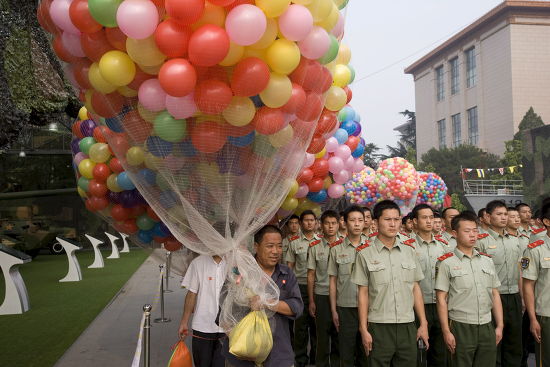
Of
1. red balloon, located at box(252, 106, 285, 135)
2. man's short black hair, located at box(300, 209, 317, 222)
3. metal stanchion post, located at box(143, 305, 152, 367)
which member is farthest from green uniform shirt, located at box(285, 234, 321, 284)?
red balloon, located at box(252, 106, 285, 135)

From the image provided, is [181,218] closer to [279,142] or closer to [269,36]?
[279,142]

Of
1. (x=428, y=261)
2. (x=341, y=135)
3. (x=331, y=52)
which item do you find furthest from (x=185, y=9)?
(x=428, y=261)

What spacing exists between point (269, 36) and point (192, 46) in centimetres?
47

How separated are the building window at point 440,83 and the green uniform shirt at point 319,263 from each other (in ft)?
152

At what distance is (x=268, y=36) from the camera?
3012 millimetres

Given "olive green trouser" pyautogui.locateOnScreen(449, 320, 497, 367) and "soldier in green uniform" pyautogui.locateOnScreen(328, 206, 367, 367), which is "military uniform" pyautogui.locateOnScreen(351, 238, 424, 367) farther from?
"soldier in green uniform" pyautogui.locateOnScreen(328, 206, 367, 367)

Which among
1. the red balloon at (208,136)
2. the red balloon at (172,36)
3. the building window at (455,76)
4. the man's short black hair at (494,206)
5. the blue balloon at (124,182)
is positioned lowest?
the man's short black hair at (494,206)

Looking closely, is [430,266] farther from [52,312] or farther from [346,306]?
[52,312]

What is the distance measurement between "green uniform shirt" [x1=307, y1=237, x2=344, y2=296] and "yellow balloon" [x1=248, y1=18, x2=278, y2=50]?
2.71 m

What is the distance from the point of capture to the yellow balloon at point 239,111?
312 cm

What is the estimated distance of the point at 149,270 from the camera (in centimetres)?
1485

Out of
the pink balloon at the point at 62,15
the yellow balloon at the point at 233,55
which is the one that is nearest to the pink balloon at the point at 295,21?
the yellow balloon at the point at 233,55

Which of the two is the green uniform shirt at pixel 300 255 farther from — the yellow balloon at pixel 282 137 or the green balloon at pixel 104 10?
the green balloon at pixel 104 10

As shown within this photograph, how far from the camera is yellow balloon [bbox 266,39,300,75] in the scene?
304 cm
